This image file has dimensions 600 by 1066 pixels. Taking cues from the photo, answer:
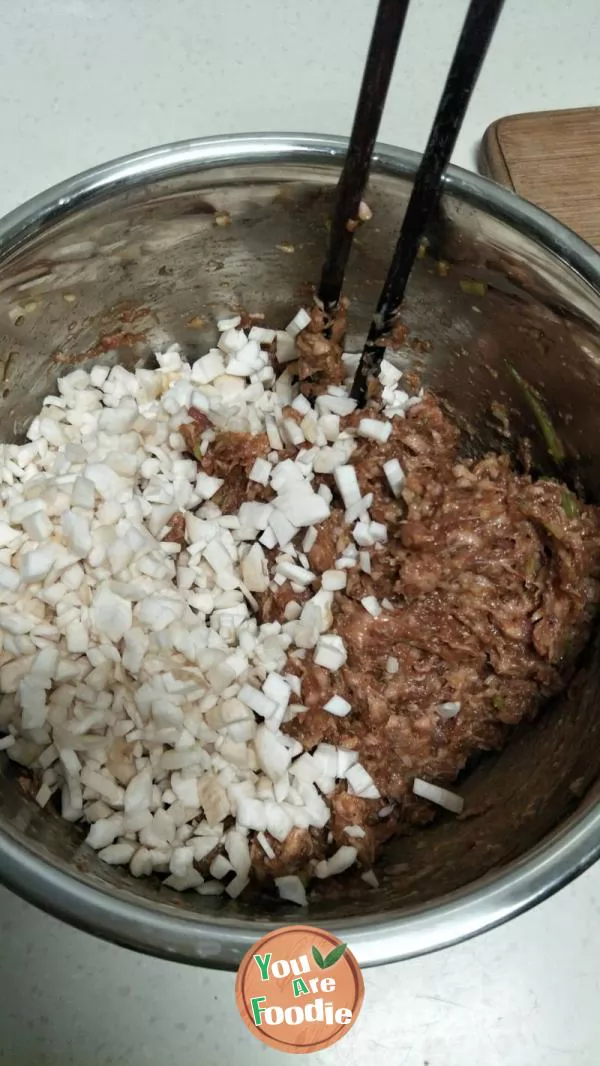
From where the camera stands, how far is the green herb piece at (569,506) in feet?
3.83

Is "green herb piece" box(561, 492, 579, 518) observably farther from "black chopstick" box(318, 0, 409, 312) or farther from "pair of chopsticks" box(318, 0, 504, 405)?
"black chopstick" box(318, 0, 409, 312)

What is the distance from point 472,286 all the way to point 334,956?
3.17 feet

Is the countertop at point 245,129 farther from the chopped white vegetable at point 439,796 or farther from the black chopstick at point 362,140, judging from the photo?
the black chopstick at point 362,140

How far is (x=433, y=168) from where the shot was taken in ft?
3.26

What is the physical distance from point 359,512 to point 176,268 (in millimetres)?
518

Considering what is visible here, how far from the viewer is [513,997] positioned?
107 cm

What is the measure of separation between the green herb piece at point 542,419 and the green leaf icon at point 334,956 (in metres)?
0.81

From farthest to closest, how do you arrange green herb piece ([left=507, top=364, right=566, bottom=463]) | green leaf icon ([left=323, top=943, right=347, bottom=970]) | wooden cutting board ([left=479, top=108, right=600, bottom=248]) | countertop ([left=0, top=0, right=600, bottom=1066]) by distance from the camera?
wooden cutting board ([left=479, top=108, right=600, bottom=248]), green herb piece ([left=507, top=364, right=566, bottom=463]), countertop ([left=0, top=0, right=600, bottom=1066]), green leaf icon ([left=323, top=943, right=347, bottom=970])

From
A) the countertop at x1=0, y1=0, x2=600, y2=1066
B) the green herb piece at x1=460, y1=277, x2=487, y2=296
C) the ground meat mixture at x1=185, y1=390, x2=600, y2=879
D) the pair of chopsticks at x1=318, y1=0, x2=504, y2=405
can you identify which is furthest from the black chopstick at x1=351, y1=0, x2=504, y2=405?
the countertop at x1=0, y1=0, x2=600, y2=1066

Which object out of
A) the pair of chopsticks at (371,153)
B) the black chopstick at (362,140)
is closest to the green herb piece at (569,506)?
the pair of chopsticks at (371,153)

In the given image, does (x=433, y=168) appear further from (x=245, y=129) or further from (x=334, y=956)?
(x=334, y=956)

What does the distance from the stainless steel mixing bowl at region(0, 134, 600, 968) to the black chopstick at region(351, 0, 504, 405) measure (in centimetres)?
9

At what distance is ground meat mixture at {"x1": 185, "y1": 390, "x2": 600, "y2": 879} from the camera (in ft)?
3.74

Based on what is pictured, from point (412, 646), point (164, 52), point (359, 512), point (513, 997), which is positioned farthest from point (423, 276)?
point (513, 997)
